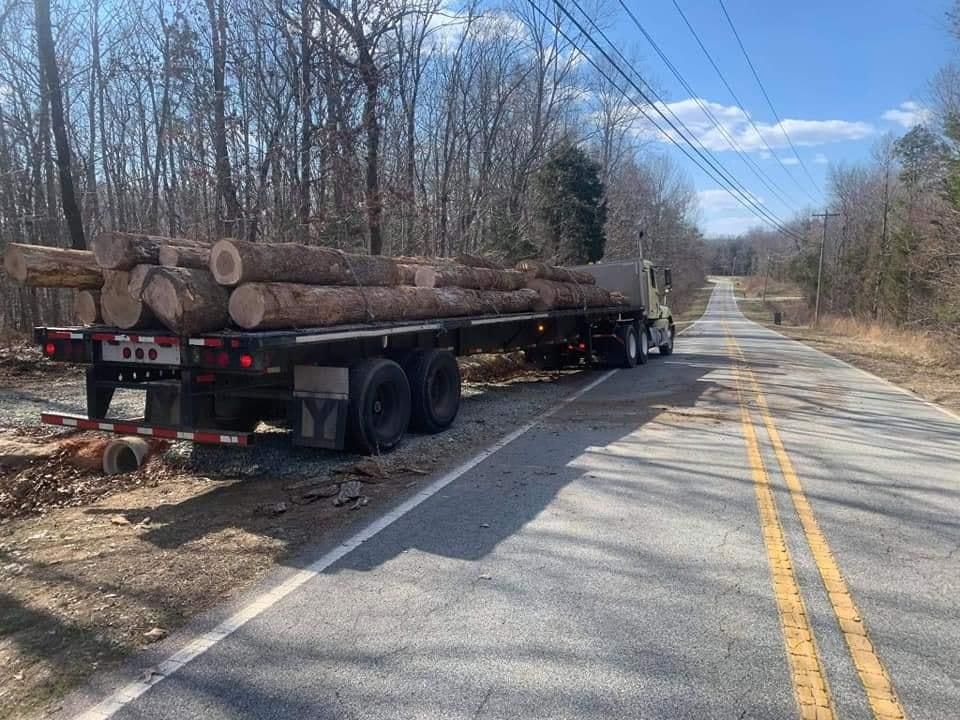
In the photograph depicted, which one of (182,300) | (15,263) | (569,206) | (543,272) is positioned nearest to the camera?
(182,300)

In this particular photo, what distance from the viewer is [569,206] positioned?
34688 mm

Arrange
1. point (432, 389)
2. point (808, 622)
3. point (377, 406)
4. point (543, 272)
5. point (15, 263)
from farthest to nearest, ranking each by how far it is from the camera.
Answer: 1. point (543, 272)
2. point (432, 389)
3. point (377, 406)
4. point (15, 263)
5. point (808, 622)

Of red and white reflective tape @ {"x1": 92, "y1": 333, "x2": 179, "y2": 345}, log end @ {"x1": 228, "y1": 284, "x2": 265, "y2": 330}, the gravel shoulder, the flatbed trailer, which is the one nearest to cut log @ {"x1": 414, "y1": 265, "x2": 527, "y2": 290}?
the flatbed trailer

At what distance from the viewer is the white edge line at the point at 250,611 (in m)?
3.02

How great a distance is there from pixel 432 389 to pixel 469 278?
232 cm

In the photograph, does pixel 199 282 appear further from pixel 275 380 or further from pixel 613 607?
pixel 613 607

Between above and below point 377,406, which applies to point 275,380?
above

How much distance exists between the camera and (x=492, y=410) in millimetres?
10859

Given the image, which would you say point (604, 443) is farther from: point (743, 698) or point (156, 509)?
point (743, 698)

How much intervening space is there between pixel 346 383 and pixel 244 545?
2.44m

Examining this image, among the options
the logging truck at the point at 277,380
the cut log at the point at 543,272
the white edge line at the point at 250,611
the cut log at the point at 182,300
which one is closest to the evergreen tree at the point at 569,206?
the cut log at the point at 543,272

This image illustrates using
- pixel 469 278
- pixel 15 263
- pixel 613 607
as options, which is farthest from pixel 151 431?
pixel 469 278

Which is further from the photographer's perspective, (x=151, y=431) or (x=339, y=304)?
(x=339, y=304)

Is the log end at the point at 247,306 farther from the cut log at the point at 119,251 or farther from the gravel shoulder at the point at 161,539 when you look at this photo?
the gravel shoulder at the point at 161,539
